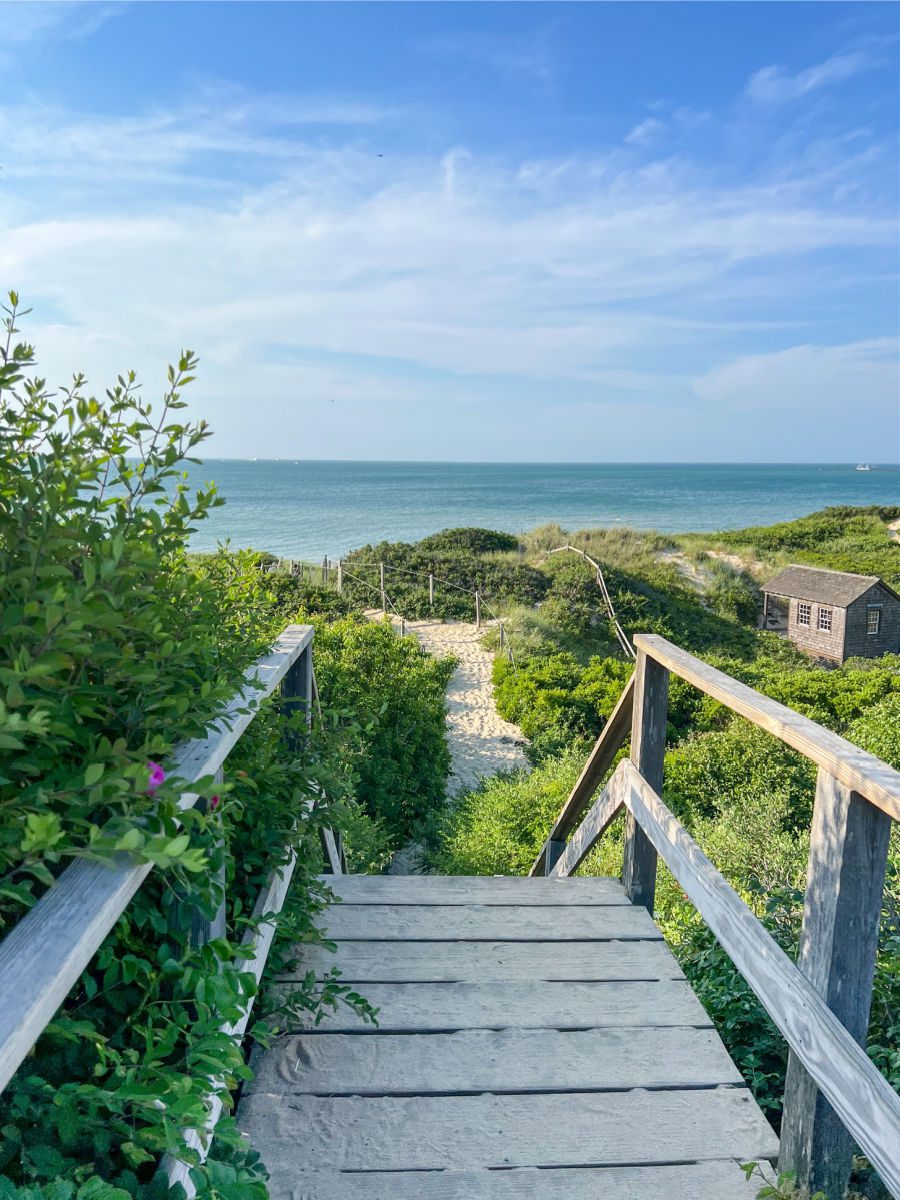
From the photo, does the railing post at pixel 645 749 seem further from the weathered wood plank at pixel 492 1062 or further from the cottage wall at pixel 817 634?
the cottage wall at pixel 817 634

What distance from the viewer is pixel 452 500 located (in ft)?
278

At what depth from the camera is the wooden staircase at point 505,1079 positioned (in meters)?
1.65

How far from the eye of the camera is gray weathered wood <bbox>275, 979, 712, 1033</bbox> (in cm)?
214

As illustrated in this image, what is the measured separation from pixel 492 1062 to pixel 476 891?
0.99 m

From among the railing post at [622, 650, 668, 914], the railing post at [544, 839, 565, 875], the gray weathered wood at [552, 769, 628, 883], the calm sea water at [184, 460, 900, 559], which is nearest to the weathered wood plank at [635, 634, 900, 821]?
the railing post at [622, 650, 668, 914]

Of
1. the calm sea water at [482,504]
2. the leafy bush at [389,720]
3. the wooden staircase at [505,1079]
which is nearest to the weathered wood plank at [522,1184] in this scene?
the wooden staircase at [505,1079]

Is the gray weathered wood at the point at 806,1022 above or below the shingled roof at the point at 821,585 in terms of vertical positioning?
above

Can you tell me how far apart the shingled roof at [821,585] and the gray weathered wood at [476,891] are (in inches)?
928

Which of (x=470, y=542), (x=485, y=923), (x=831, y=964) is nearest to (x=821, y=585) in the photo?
(x=470, y=542)

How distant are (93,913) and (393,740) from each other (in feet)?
29.2

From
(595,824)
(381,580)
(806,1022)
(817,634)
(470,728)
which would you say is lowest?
(817,634)

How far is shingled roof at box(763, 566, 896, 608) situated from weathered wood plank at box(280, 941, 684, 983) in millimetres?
23984

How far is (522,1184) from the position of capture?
1619mm

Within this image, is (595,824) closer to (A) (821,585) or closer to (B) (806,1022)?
(B) (806,1022)
